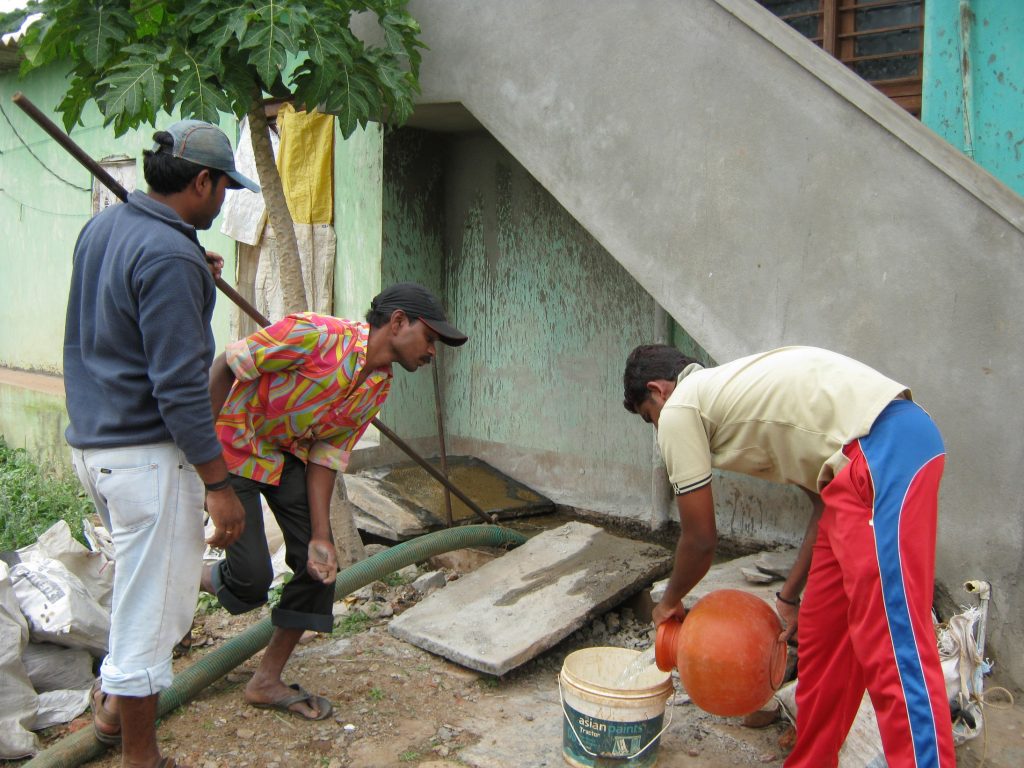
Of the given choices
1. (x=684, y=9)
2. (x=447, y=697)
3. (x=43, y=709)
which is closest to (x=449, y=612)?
(x=447, y=697)

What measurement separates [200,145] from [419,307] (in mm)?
920

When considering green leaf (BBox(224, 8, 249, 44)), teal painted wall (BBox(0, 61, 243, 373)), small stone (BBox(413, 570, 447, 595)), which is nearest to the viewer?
green leaf (BBox(224, 8, 249, 44))

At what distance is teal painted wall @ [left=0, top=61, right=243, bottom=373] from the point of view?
9656 millimetres

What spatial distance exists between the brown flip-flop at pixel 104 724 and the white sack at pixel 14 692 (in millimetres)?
333

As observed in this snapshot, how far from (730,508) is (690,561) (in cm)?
257

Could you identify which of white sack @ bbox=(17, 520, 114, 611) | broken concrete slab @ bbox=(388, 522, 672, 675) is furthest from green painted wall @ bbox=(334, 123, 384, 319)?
white sack @ bbox=(17, 520, 114, 611)

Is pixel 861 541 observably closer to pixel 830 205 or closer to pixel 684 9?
pixel 830 205

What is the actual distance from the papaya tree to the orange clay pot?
2.92m

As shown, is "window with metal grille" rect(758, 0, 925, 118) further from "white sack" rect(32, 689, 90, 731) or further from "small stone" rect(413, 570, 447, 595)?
"white sack" rect(32, 689, 90, 731)

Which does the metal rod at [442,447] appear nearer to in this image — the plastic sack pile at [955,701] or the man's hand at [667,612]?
the man's hand at [667,612]

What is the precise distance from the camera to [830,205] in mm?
3885

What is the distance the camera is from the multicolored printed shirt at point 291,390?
3398mm

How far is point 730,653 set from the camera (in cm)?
301

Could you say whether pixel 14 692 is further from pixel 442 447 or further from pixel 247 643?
pixel 442 447
